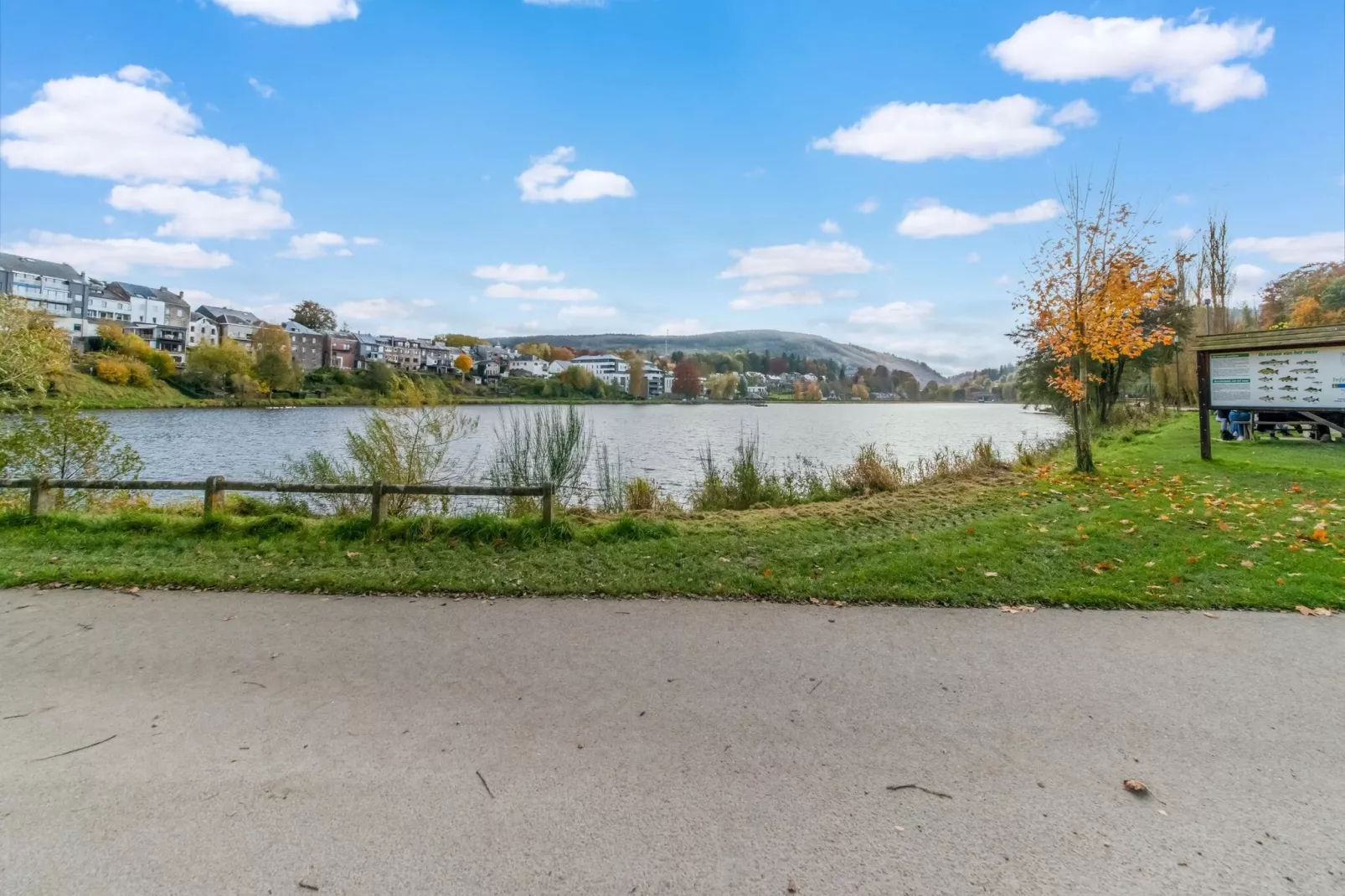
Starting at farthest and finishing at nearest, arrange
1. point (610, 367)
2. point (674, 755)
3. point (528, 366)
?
point (610, 367) < point (528, 366) < point (674, 755)

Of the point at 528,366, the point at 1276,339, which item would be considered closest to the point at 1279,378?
the point at 1276,339

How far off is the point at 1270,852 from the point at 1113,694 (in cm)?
136

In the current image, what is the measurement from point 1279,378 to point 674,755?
17.7 metres

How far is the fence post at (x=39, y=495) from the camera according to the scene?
8438 millimetres

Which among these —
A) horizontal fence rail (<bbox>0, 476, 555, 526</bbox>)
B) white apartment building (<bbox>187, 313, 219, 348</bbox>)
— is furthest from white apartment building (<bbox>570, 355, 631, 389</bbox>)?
horizontal fence rail (<bbox>0, 476, 555, 526</bbox>)

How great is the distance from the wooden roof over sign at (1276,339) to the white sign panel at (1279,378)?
0.56 ft

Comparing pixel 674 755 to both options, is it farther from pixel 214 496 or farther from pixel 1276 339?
pixel 1276 339

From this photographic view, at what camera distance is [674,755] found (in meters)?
3.22

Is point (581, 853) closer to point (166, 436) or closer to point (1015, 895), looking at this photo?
point (1015, 895)

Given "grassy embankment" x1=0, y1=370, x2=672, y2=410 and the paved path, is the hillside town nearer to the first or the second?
"grassy embankment" x1=0, y1=370, x2=672, y2=410

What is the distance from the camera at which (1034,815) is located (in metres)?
2.77

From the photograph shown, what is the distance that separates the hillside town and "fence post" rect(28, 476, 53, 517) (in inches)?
2610

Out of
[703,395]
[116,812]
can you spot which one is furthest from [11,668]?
[703,395]

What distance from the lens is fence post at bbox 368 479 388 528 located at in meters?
8.00
